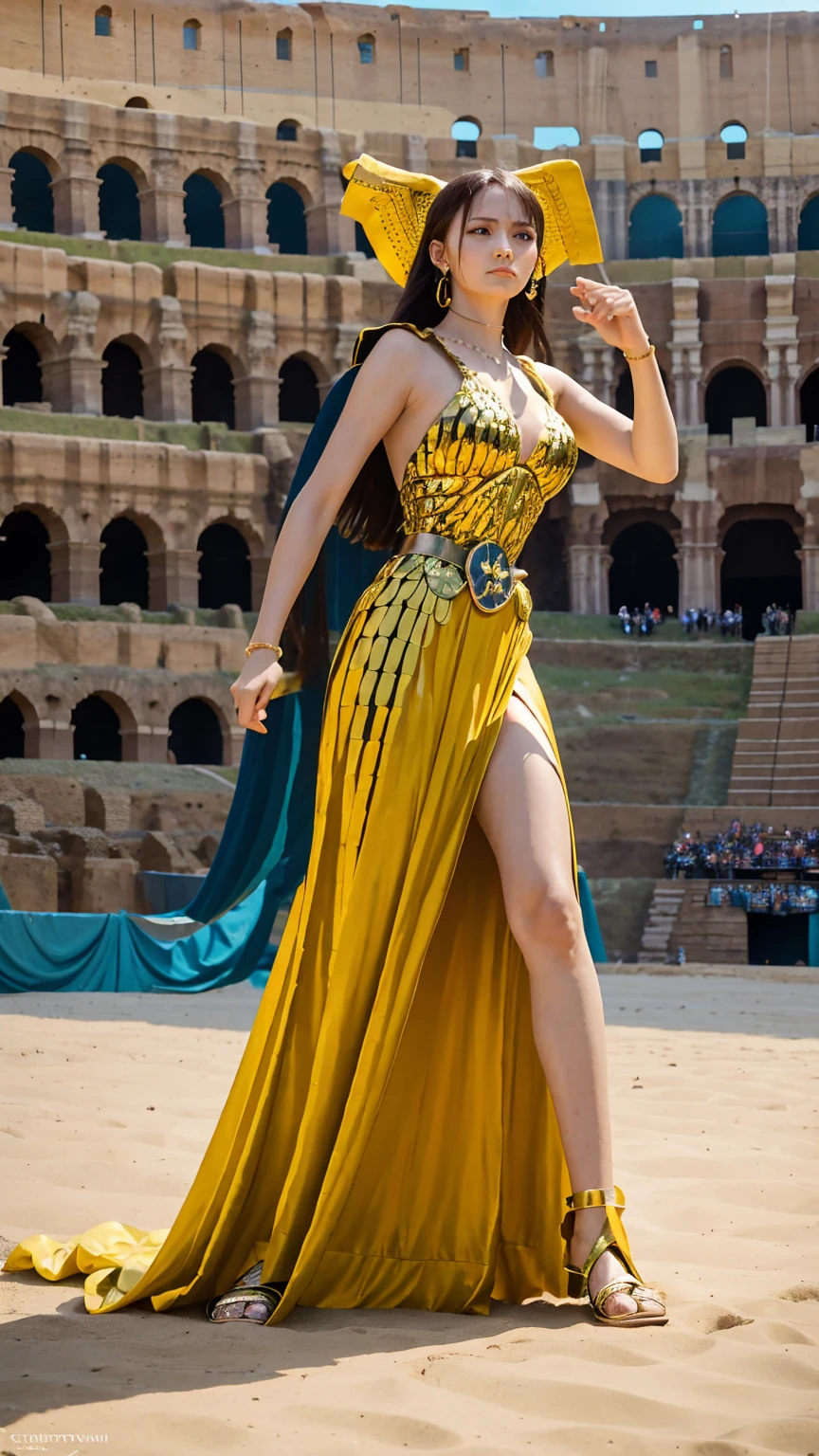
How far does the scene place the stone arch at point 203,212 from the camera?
42.9 metres

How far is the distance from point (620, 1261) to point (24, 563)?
35638mm

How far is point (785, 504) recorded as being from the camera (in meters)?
37.6

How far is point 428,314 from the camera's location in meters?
4.17

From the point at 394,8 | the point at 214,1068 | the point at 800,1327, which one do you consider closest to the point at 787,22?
the point at 394,8

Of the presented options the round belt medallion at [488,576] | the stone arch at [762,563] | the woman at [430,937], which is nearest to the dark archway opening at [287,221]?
the stone arch at [762,563]

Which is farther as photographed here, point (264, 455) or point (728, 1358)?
point (264, 455)

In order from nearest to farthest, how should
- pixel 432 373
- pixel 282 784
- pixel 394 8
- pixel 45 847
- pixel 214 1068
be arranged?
pixel 432 373 → pixel 282 784 → pixel 214 1068 → pixel 45 847 → pixel 394 8

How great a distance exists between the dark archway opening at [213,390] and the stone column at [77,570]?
7814 millimetres

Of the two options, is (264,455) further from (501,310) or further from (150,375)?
(501,310)

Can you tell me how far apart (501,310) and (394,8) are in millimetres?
44721

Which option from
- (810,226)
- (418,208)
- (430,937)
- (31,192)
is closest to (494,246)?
(418,208)

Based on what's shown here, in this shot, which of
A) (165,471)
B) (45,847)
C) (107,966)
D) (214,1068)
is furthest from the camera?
(165,471)

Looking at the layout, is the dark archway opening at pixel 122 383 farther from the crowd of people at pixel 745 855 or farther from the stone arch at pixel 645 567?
the crowd of people at pixel 745 855

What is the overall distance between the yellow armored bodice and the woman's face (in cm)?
19
